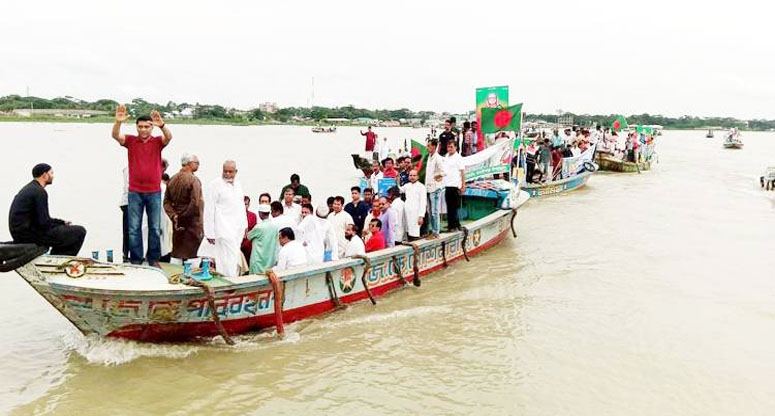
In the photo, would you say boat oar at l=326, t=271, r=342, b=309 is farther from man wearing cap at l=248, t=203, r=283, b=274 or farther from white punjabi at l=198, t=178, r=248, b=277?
white punjabi at l=198, t=178, r=248, b=277

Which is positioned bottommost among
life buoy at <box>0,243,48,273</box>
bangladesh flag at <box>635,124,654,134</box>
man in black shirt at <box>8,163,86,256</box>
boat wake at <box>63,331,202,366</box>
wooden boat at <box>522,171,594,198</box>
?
boat wake at <box>63,331,202,366</box>

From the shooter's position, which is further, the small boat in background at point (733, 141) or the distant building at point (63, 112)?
the distant building at point (63, 112)

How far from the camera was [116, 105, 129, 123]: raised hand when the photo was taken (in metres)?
6.07

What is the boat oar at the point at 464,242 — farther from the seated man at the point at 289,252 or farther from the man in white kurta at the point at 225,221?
the man in white kurta at the point at 225,221

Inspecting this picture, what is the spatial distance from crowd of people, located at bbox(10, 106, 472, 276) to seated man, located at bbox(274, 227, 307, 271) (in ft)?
0.04

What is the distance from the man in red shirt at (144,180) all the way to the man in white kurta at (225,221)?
2.21 ft

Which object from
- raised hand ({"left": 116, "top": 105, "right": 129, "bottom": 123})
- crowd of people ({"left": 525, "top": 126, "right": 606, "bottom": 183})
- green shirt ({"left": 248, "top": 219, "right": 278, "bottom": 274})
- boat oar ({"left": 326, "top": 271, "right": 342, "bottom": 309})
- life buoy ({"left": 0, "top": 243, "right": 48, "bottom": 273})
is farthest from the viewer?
crowd of people ({"left": 525, "top": 126, "right": 606, "bottom": 183})

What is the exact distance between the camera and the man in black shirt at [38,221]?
5480 millimetres

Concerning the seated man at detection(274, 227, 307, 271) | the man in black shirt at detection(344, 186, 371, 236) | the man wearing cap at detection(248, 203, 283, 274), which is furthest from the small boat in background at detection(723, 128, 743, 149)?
the man wearing cap at detection(248, 203, 283, 274)

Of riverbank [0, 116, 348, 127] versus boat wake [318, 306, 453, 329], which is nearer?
boat wake [318, 306, 453, 329]

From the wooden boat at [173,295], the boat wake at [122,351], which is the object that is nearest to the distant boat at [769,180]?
the wooden boat at [173,295]

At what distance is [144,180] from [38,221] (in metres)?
1.18

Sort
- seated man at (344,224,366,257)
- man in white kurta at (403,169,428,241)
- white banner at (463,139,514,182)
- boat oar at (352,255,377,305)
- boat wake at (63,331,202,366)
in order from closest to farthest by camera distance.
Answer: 1. boat wake at (63,331,202,366)
2. boat oar at (352,255,377,305)
3. seated man at (344,224,366,257)
4. man in white kurta at (403,169,428,241)
5. white banner at (463,139,514,182)

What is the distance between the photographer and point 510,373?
247 inches
